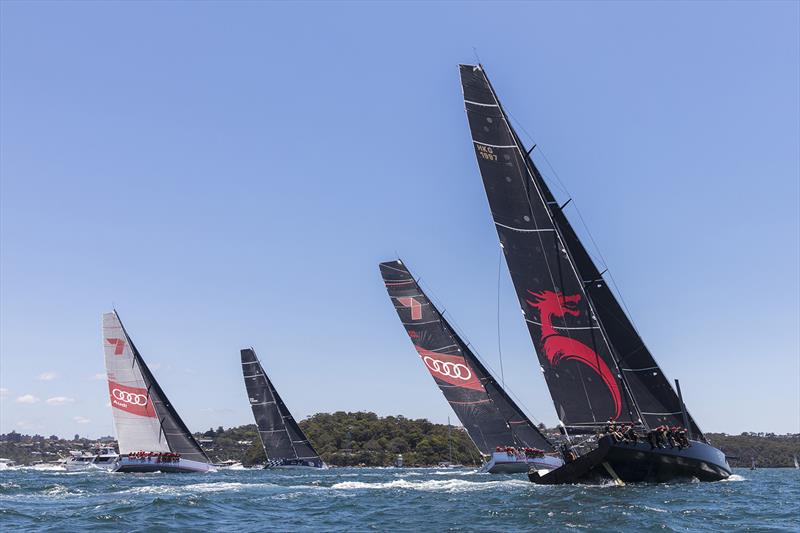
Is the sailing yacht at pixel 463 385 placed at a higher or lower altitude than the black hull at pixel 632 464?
higher

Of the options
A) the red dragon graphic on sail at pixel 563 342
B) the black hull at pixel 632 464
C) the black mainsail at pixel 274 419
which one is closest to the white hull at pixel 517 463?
the black hull at pixel 632 464

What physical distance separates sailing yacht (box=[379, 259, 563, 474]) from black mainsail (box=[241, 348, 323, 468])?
33.8 metres

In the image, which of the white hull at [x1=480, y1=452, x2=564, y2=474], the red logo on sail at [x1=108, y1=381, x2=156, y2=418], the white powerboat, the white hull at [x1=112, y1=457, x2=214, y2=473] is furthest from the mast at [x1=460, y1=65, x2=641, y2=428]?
the white powerboat

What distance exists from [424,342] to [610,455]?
26.7 metres

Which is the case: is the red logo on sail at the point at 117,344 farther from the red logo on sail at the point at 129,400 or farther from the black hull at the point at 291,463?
the black hull at the point at 291,463

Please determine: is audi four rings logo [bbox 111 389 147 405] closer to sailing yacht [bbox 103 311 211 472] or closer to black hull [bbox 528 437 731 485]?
sailing yacht [bbox 103 311 211 472]

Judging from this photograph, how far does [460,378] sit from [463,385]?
1.61 ft

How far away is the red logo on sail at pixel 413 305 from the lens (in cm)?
5172

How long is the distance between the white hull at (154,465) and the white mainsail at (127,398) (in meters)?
1.14

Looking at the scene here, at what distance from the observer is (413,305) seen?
5206cm

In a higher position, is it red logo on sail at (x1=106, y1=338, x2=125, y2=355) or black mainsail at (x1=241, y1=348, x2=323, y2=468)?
red logo on sail at (x1=106, y1=338, x2=125, y2=355)

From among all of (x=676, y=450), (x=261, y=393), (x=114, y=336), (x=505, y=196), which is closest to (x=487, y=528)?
(x=676, y=450)

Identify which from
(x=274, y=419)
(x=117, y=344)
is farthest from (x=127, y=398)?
(x=274, y=419)

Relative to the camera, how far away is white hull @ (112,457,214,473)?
62.7 meters
